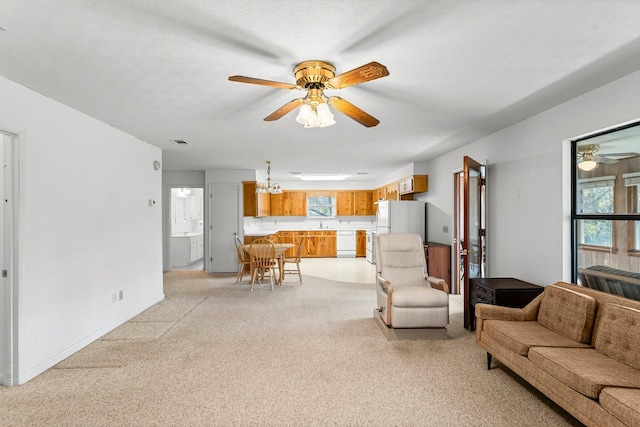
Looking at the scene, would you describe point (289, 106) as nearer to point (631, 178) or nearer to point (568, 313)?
point (568, 313)

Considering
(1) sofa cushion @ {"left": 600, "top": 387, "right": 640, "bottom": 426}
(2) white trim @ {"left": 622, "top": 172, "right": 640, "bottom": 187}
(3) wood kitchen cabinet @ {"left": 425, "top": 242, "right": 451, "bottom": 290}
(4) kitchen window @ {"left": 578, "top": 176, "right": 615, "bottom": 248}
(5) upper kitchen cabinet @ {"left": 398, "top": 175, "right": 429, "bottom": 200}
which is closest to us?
(1) sofa cushion @ {"left": 600, "top": 387, "right": 640, "bottom": 426}

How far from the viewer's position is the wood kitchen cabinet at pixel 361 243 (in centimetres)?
1034

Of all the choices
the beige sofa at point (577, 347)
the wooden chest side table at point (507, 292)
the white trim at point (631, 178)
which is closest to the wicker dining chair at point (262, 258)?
A: the wooden chest side table at point (507, 292)

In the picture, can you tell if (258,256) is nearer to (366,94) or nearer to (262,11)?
(366,94)

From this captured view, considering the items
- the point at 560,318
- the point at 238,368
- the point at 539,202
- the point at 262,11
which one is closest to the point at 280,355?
the point at 238,368

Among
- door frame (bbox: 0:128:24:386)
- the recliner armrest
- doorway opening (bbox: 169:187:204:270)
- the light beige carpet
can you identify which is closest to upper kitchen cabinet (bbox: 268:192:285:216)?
doorway opening (bbox: 169:187:204:270)

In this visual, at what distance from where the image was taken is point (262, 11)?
5.85 feet

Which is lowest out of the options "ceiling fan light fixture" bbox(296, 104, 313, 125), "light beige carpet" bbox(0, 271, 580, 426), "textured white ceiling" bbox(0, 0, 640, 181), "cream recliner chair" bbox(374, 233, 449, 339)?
"light beige carpet" bbox(0, 271, 580, 426)

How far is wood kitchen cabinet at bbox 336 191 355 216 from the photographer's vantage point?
10750 mm

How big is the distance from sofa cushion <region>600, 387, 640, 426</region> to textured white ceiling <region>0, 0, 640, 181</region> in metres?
2.01

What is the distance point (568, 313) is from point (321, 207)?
8534 millimetres

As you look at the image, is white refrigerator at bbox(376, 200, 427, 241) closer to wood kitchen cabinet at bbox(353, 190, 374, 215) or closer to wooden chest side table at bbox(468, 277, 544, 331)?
wooden chest side table at bbox(468, 277, 544, 331)

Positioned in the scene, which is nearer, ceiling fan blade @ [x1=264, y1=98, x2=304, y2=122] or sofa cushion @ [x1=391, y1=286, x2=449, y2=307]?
ceiling fan blade @ [x1=264, y1=98, x2=304, y2=122]

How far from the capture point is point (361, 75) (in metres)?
2.05
